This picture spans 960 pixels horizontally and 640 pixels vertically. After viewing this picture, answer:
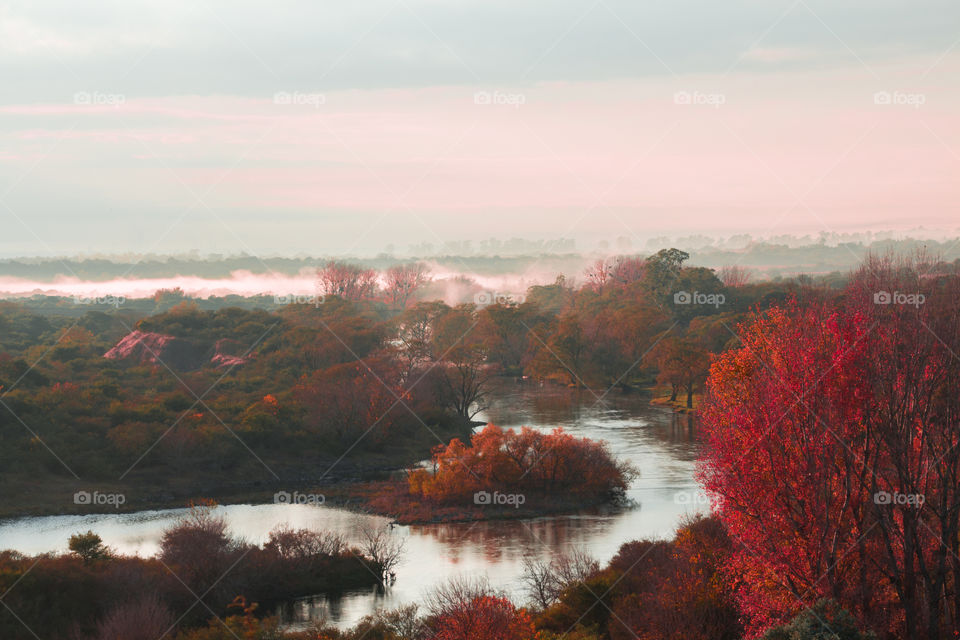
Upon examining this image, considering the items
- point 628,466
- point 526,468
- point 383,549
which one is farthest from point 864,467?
point 628,466

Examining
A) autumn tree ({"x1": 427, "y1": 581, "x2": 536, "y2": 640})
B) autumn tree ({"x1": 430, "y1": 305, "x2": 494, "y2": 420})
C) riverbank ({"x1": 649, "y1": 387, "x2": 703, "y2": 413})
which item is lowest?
autumn tree ({"x1": 427, "y1": 581, "x2": 536, "y2": 640})

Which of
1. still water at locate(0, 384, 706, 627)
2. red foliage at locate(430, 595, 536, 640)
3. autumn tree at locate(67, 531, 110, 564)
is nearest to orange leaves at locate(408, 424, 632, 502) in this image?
still water at locate(0, 384, 706, 627)

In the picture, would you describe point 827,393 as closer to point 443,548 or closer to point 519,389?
point 443,548

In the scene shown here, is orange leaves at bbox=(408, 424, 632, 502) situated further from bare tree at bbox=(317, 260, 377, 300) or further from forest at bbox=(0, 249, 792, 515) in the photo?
bare tree at bbox=(317, 260, 377, 300)

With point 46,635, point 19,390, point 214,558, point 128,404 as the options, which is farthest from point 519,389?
point 46,635

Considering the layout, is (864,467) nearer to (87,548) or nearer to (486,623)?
(486,623)

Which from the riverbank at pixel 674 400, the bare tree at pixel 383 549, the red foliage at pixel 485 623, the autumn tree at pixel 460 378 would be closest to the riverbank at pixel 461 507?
the bare tree at pixel 383 549

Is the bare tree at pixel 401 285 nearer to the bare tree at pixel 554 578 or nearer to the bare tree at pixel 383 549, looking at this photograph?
the bare tree at pixel 383 549

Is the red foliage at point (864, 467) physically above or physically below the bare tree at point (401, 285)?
below
